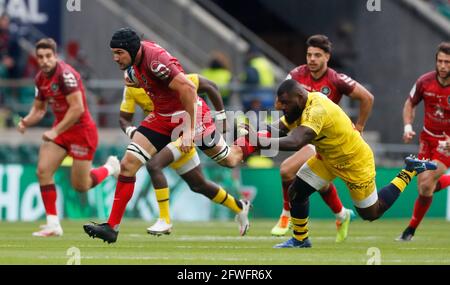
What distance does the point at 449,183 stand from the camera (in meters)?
16.8

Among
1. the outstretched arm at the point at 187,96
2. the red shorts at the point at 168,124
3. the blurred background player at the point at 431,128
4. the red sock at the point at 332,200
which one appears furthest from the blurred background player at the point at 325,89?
the outstretched arm at the point at 187,96

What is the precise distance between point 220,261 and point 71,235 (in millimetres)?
4597

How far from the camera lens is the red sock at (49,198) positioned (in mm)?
16453

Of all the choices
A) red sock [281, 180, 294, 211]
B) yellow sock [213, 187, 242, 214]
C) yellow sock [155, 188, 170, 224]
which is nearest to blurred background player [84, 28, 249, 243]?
yellow sock [213, 187, 242, 214]

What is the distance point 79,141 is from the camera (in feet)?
Result: 56.0

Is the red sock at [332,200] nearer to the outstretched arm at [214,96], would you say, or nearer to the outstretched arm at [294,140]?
the outstretched arm at [214,96]

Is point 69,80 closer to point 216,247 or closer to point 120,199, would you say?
point 120,199

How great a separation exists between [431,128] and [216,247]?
12.8 ft

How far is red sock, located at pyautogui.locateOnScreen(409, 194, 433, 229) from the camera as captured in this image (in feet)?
52.7

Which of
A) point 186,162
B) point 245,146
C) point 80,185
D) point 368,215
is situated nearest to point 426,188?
point 368,215

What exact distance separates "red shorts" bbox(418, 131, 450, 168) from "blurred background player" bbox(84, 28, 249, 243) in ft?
10.9

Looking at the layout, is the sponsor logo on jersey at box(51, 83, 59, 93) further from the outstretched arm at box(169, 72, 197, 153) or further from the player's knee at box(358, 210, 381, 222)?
the player's knee at box(358, 210, 381, 222)
